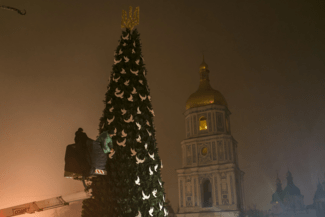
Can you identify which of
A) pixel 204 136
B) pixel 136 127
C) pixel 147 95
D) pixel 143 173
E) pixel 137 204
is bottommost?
pixel 137 204

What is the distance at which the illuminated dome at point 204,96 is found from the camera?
4044 cm

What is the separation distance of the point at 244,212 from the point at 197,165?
7.63 meters

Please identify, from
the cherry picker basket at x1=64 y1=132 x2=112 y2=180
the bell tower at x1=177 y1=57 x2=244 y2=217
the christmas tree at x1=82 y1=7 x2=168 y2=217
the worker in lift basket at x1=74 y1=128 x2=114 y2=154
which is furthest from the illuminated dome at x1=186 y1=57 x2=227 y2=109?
the cherry picker basket at x1=64 y1=132 x2=112 y2=180

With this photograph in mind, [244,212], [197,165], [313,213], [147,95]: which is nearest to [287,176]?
[313,213]

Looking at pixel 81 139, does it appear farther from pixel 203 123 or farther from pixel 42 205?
pixel 203 123

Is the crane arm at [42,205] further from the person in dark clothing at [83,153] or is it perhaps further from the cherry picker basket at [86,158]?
the person in dark clothing at [83,153]

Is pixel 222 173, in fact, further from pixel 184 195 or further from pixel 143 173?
pixel 143 173

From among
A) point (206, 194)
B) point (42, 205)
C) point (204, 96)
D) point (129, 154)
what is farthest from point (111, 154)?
point (204, 96)

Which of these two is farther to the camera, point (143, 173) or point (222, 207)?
point (222, 207)

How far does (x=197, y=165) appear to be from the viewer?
3838cm

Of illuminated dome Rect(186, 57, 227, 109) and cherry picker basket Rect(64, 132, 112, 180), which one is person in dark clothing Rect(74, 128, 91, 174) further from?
illuminated dome Rect(186, 57, 227, 109)

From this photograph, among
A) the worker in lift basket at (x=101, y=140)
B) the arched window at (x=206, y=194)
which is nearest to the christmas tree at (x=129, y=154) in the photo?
the worker in lift basket at (x=101, y=140)

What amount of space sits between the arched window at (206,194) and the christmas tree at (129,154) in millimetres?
31472

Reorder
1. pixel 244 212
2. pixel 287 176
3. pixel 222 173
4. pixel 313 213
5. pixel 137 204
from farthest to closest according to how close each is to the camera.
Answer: pixel 222 173, pixel 244 212, pixel 313 213, pixel 287 176, pixel 137 204
